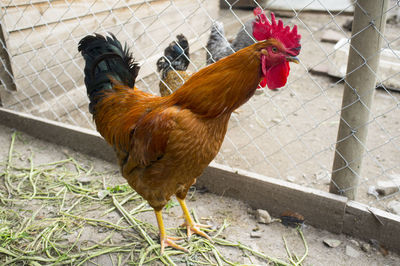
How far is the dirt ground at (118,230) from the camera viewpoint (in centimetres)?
219

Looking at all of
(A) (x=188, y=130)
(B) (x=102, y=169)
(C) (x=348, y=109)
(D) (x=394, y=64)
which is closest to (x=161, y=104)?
(A) (x=188, y=130)

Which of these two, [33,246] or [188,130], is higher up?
[188,130]

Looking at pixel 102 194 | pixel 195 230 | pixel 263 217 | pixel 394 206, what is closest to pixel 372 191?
pixel 394 206

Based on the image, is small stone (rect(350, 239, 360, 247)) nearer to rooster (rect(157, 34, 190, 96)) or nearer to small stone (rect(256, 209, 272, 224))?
small stone (rect(256, 209, 272, 224))

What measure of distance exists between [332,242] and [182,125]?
134 cm

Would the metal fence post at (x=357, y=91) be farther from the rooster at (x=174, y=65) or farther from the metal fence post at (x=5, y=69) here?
the metal fence post at (x=5, y=69)

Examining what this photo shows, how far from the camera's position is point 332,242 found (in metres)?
2.28

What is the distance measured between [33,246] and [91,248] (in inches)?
15.0

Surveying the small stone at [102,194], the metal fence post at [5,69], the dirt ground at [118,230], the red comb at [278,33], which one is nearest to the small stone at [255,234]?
the dirt ground at [118,230]

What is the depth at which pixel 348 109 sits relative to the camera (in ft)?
6.90

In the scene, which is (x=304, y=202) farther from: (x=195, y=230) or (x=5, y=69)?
(x=5, y=69)

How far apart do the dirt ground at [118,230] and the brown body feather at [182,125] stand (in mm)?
454

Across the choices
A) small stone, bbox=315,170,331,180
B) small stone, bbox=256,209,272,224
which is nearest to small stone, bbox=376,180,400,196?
small stone, bbox=315,170,331,180

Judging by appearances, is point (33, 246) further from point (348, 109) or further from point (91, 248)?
point (348, 109)
